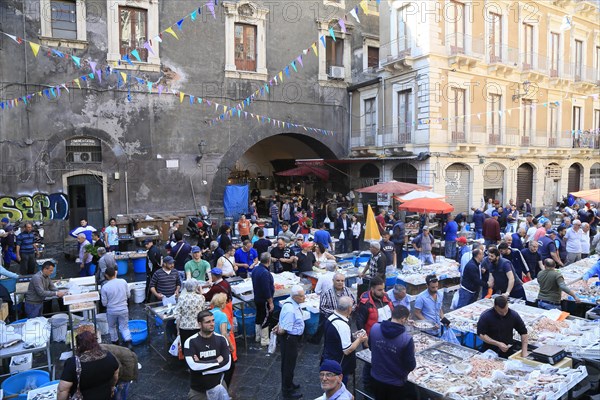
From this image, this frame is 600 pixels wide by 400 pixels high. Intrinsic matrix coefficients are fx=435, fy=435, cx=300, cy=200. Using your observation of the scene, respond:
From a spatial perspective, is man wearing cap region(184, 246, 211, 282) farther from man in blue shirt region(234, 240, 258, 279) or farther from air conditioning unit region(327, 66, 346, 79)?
air conditioning unit region(327, 66, 346, 79)

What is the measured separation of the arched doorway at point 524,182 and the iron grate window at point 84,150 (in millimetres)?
21352

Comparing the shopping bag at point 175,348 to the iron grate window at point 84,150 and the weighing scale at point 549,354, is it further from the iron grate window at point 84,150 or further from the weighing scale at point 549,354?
the iron grate window at point 84,150

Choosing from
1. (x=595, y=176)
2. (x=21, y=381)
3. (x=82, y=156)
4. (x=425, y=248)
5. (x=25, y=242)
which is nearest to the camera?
(x=21, y=381)

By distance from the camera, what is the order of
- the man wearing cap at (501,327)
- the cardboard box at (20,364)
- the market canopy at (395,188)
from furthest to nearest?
the market canopy at (395,188), the cardboard box at (20,364), the man wearing cap at (501,327)

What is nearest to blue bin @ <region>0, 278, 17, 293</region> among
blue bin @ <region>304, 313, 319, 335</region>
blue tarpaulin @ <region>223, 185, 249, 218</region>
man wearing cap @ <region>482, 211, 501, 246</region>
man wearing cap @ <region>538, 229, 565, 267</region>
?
blue bin @ <region>304, 313, 319, 335</region>

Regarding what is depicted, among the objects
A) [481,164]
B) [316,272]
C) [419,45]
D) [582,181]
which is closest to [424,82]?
[419,45]

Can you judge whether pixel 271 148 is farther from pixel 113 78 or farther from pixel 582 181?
pixel 582 181

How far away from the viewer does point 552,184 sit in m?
26.0

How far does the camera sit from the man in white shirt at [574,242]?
39.6 ft

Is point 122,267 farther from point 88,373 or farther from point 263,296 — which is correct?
point 88,373

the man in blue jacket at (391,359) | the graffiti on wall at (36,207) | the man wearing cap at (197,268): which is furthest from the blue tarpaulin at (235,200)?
the man in blue jacket at (391,359)

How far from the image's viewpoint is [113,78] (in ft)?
59.4

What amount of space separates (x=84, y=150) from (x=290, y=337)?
49.1ft

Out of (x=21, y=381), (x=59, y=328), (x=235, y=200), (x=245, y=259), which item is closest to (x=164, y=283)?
(x=59, y=328)
